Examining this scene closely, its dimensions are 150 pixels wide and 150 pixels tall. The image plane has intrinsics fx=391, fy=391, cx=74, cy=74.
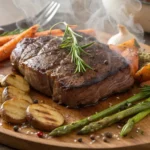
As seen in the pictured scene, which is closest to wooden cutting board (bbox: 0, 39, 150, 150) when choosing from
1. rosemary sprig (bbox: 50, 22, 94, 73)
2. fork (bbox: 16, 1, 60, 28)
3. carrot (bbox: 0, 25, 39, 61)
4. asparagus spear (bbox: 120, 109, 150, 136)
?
asparagus spear (bbox: 120, 109, 150, 136)

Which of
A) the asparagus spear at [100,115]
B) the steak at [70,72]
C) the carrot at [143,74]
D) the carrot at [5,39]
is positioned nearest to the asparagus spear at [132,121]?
the asparagus spear at [100,115]

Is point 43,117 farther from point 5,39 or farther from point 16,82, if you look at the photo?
point 5,39

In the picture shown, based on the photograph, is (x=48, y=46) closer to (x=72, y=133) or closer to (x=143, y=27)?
(x=72, y=133)

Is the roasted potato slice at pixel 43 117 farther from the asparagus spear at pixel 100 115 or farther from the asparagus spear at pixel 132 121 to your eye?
the asparagus spear at pixel 132 121

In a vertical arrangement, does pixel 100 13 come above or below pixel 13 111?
below

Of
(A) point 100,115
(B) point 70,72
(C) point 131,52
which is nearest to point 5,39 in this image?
(B) point 70,72
